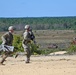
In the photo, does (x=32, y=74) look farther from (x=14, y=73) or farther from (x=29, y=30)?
(x=29, y=30)

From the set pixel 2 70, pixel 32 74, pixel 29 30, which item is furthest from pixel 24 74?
pixel 29 30

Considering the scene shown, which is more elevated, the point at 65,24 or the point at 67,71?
the point at 67,71

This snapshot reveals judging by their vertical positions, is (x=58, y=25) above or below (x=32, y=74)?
below

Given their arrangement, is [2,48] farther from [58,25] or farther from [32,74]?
[58,25]

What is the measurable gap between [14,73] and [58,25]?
516 ft

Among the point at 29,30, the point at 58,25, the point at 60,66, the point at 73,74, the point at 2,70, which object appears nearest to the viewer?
the point at 73,74

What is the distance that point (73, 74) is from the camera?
1877cm

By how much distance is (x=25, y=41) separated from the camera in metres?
23.8

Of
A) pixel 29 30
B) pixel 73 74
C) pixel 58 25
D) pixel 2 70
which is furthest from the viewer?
pixel 58 25

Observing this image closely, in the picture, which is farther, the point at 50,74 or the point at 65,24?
the point at 65,24

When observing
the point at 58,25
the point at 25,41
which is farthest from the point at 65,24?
the point at 25,41

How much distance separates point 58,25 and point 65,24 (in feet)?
9.51

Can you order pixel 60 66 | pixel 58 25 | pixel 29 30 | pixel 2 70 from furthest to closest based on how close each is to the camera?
pixel 58 25 → pixel 29 30 → pixel 60 66 → pixel 2 70

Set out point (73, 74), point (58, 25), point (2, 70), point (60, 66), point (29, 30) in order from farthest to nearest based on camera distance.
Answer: point (58, 25) < point (29, 30) < point (60, 66) < point (2, 70) < point (73, 74)
